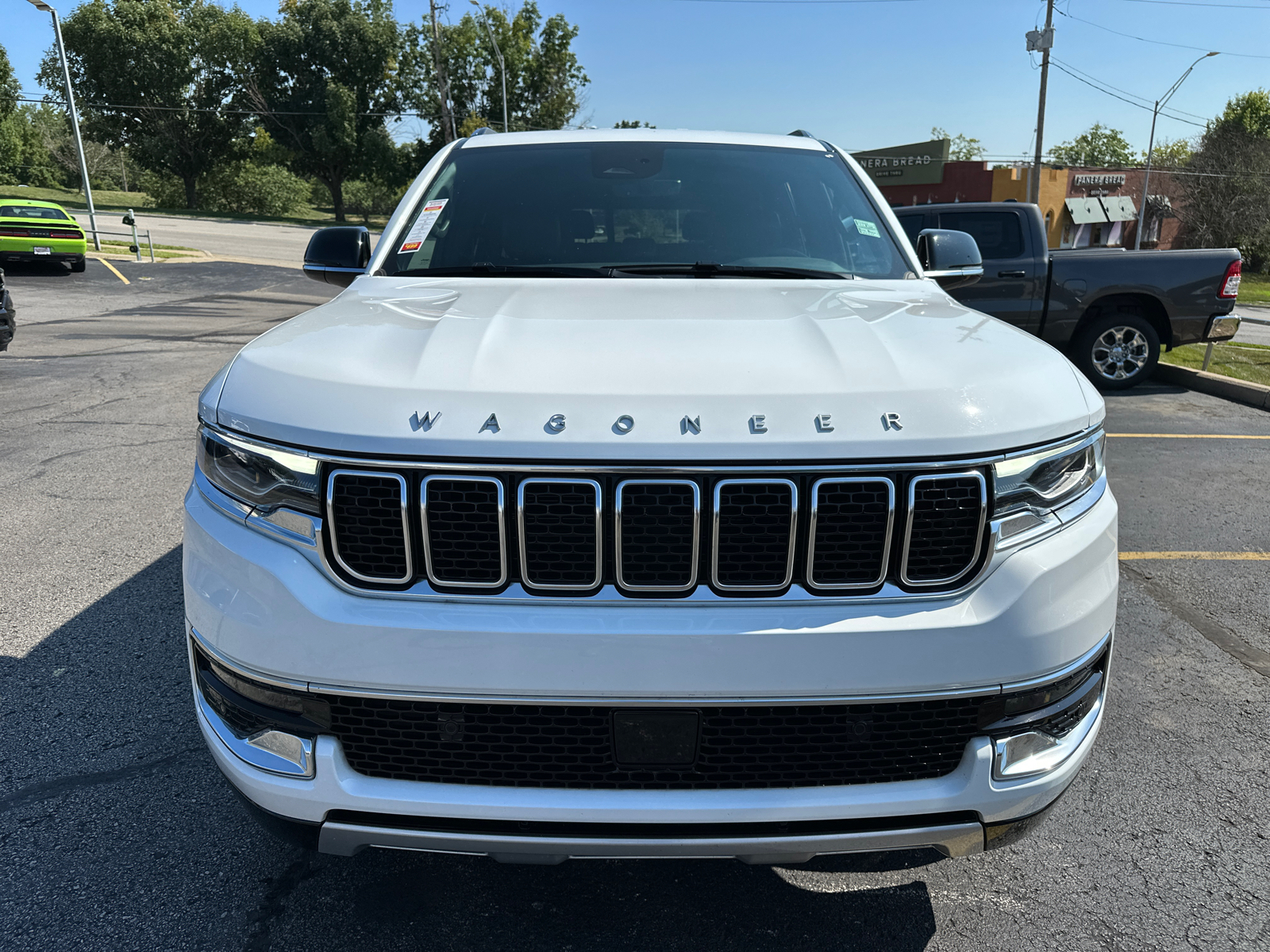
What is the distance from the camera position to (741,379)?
1.88m

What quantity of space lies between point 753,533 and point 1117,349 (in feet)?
32.8

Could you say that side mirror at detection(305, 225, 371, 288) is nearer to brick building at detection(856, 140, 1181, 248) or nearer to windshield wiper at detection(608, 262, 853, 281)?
windshield wiper at detection(608, 262, 853, 281)

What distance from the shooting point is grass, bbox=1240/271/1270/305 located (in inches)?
1174

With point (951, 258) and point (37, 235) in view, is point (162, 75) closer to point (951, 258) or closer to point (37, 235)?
point (37, 235)

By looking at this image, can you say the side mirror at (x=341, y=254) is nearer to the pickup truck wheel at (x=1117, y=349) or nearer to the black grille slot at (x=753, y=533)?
the black grille slot at (x=753, y=533)

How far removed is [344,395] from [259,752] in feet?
2.45

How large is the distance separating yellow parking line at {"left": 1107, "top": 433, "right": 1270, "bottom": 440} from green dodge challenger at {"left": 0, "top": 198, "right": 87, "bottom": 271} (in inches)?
902

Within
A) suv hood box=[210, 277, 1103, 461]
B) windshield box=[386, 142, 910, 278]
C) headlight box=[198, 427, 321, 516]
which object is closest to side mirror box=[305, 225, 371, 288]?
windshield box=[386, 142, 910, 278]

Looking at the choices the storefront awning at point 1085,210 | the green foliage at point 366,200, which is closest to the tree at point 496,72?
the green foliage at point 366,200

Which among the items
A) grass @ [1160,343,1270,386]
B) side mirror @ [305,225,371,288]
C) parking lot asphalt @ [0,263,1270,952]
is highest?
side mirror @ [305,225,371,288]

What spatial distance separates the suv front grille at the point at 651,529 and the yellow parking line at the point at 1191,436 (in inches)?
270

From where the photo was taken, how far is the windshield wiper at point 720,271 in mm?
3021

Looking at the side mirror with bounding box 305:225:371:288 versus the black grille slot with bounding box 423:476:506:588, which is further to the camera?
the side mirror with bounding box 305:225:371:288

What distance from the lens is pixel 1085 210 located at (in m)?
51.1
